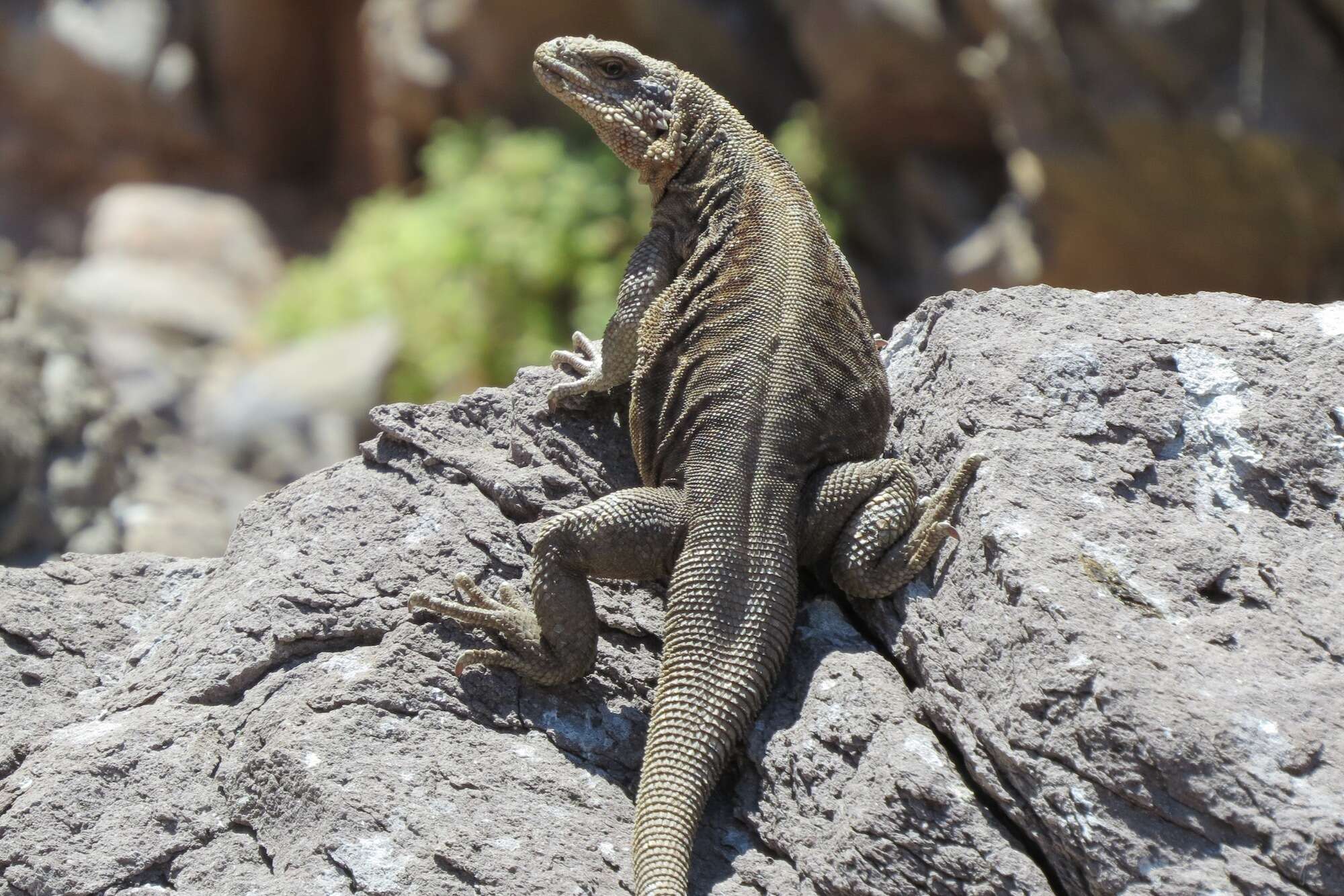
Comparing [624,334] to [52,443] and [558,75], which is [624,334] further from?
[52,443]

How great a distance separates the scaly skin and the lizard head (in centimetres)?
1

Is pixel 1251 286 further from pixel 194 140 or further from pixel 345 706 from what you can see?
pixel 194 140

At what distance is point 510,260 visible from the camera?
34.3ft

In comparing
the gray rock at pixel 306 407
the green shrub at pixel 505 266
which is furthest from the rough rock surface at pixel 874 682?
the gray rock at pixel 306 407

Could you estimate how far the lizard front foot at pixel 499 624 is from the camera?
11.6 feet

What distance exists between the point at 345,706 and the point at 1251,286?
25.2ft

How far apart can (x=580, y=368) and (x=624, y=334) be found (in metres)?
0.23

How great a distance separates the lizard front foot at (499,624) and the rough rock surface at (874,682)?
0.08m

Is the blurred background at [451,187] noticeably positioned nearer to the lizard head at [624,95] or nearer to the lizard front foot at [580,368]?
the lizard front foot at [580,368]

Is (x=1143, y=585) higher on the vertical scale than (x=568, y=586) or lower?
higher

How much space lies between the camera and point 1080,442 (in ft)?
11.7

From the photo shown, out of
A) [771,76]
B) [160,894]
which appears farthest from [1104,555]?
[771,76]

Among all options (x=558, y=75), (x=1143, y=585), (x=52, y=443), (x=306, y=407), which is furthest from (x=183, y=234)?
(x=1143, y=585)

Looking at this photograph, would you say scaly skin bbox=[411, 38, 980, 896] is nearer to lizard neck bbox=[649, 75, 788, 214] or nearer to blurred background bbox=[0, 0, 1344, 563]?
lizard neck bbox=[649, 75, 788, 214]
